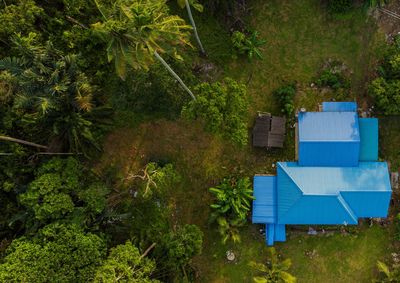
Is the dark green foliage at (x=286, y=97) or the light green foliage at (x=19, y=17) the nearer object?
the light green foliage at (x=19, y=17)

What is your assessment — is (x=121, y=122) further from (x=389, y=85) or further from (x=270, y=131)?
(x=389, y=85)

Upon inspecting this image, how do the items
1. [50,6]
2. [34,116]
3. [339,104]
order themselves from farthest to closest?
[339,104] → [50,6] → [34,116]

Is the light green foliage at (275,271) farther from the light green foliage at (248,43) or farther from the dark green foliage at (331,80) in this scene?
the light green foliage at (248,43)

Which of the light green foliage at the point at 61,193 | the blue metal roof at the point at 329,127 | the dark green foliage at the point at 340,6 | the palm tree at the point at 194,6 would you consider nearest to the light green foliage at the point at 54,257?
the light green foliage at the point at 61,193

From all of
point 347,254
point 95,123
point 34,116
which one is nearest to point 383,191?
point 347,254

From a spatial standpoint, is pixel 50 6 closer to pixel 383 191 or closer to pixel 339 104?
pixel 339 104

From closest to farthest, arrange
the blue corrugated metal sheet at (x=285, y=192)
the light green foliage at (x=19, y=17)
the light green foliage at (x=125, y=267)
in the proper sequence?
the light green foliage at (x=125, y=267) → the light green foliage at (x=19, y=17) → the blue corrugated metal sheet at (x=285, y=192)

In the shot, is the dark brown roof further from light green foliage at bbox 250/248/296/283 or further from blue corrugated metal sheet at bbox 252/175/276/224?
light green foliage at bbox 250/248/296/283
